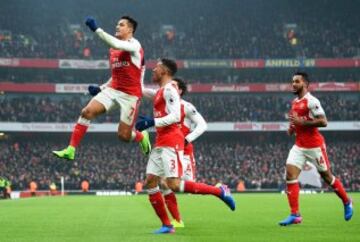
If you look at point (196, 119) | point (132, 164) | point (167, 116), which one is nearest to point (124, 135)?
point (167, 116)

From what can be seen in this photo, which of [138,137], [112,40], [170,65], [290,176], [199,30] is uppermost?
[199,30]

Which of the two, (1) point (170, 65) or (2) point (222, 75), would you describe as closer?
(1) point (170, 65)

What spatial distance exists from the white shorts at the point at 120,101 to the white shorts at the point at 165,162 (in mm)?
926

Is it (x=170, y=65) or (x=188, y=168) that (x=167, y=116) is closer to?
(x=170, y=65)

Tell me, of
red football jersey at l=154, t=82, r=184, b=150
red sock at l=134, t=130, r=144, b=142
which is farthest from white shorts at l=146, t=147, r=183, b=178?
red sock at l=134, t=130, r=144, b=142

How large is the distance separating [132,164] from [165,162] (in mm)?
42867

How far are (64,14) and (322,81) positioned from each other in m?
24.8

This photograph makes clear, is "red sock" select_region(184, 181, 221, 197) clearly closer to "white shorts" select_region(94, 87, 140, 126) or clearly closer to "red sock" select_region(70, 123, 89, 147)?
"white shorts" select_region(94, 87, 140, 126)

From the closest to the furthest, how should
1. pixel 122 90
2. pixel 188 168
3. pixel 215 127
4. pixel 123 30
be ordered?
pixel 123 30
pixel 122 90
pixel 188 168
pixel 215 127

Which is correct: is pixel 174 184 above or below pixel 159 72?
below

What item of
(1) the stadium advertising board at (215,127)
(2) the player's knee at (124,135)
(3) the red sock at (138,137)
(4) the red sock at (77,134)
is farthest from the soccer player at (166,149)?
(1) the stadium advertising board at (215,127)

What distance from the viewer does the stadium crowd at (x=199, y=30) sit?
62125 mm

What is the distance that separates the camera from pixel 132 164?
53875mm

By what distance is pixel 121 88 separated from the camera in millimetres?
12141
